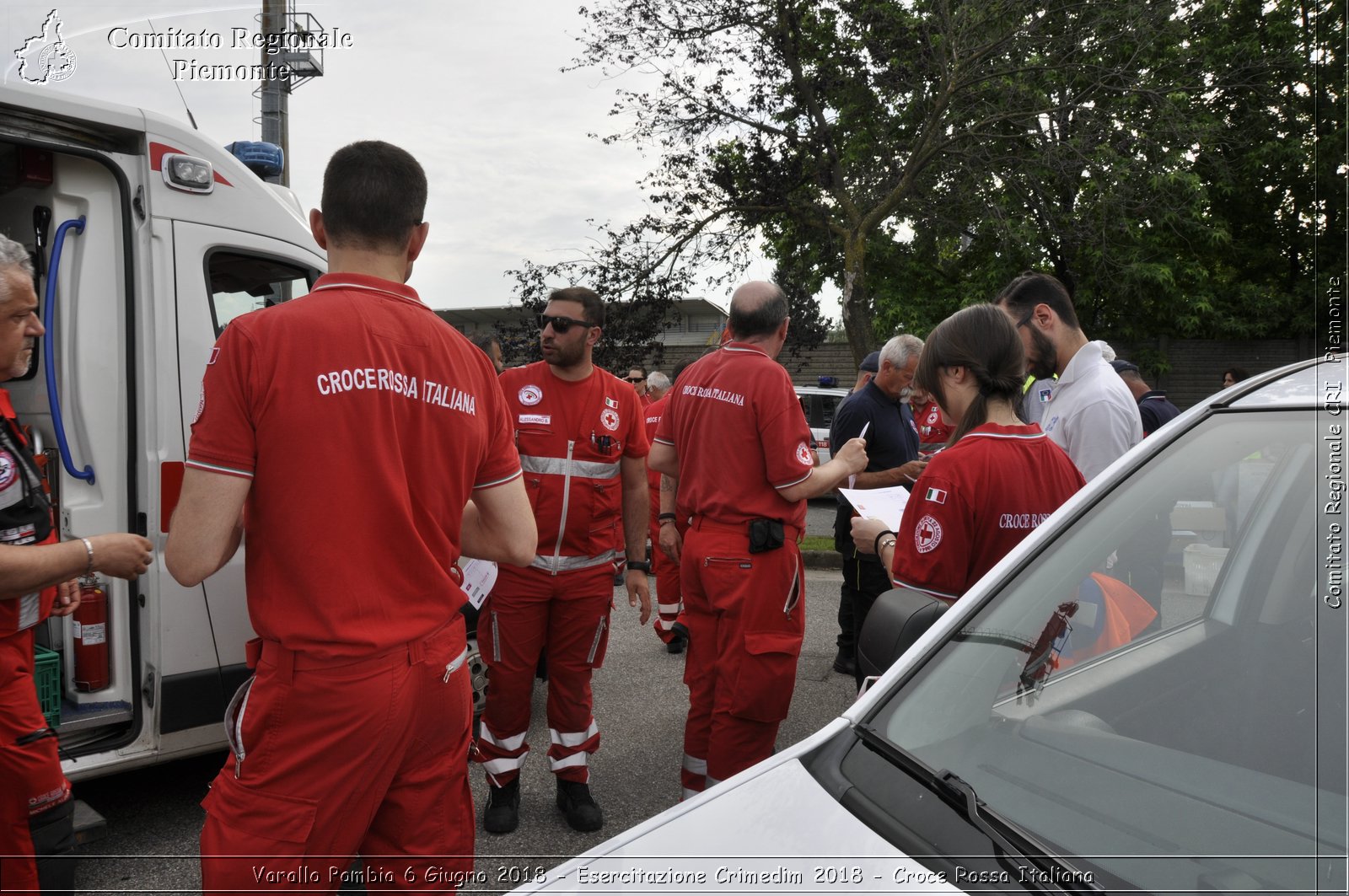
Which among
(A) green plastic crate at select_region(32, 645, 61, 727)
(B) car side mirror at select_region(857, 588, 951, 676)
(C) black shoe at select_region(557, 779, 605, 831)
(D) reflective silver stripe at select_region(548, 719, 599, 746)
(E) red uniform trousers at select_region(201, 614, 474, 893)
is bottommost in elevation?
(C) black shoe at select_region(557, 779, 605, 831)

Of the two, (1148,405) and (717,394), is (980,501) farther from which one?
(1148,405)

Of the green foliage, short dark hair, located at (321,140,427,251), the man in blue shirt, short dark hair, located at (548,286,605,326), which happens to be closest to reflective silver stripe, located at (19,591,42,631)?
short dark hair, located at (321,140,427,251)

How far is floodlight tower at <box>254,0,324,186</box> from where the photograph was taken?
293 inches

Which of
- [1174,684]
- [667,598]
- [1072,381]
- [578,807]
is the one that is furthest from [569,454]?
[1174,684]

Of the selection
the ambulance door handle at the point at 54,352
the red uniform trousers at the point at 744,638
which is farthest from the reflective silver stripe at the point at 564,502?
the ambulance door handle at the point at 54,352

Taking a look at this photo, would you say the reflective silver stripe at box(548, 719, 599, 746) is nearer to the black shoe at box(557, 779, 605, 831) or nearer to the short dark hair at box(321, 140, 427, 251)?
Result: the black shoe at box(557, 779, 605, 831)

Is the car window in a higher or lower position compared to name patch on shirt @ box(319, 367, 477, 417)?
higher

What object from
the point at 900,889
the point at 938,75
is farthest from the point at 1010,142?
the point at 900,889

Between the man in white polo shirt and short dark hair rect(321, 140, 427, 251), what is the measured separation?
7.05ft

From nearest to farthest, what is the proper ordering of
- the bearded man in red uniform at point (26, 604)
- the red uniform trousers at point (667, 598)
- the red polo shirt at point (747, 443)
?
the bearded man in red uniform at point (26, 604)
the red polo shirt at point (747, 443)
the red uniform trousers at point (667, 598)

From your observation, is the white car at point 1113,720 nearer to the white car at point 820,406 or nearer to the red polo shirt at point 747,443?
the red polo shirt at point 747,443

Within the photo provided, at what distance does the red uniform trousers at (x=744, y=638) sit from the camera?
3.35m

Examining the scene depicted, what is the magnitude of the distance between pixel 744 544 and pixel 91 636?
8.37 ft

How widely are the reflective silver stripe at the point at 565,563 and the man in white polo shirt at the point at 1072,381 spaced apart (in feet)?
6.05
